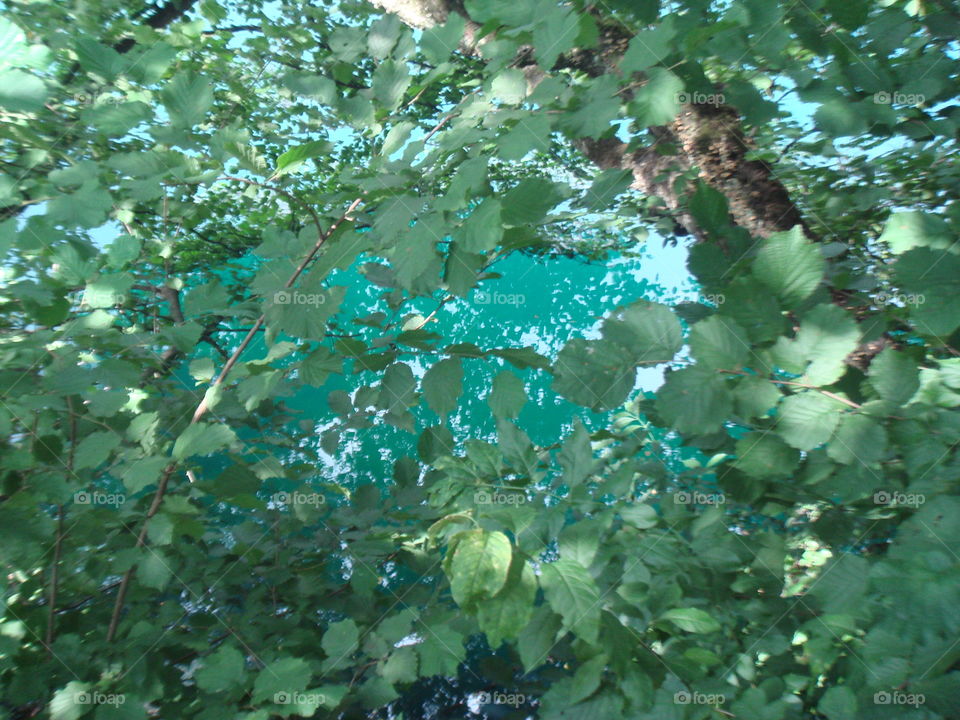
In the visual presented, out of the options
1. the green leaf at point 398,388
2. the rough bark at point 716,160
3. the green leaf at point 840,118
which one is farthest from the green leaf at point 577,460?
the rough bark at point 716,160

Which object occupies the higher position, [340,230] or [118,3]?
[118,3]

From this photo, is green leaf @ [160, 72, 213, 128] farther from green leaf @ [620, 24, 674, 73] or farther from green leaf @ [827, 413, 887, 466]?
green leaf @ [827, 413, 887, 466]

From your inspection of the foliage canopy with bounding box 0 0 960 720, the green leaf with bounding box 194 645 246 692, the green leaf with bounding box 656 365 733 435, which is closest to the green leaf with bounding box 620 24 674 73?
the foliage canopy with bounding box 0 0 960 720

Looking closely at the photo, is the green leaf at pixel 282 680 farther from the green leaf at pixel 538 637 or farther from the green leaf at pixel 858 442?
the green leaf at pixel 858 442

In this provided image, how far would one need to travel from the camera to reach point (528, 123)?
2.36 feet

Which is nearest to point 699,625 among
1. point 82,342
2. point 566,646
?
point 566,646

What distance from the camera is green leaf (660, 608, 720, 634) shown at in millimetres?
702

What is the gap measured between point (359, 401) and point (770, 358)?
26.9 inches

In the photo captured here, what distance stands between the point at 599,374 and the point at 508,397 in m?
0.17

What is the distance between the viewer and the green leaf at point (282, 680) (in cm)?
82

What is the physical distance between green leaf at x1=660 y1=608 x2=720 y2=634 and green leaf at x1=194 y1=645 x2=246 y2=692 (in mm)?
606

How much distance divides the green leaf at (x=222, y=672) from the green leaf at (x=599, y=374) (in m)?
0.63

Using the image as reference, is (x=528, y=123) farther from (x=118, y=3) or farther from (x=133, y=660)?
(x=118, y=3)

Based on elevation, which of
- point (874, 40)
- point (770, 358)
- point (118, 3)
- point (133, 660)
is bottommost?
point (133, 660)
